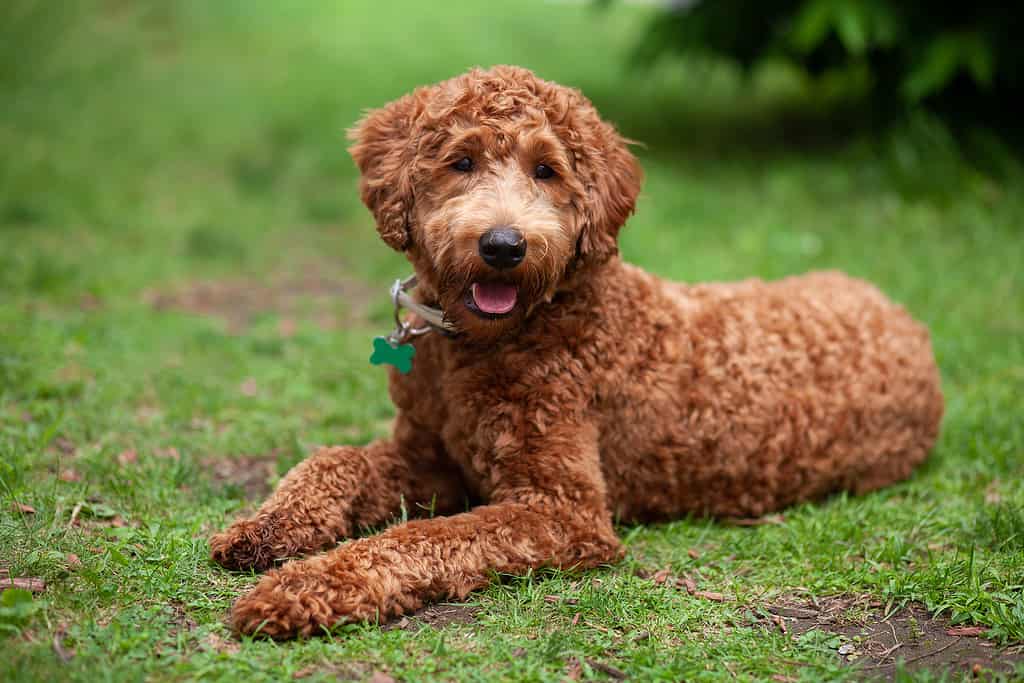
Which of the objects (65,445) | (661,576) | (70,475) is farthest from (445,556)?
(65,445)

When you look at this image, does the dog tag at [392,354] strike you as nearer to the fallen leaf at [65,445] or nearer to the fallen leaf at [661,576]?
the fallen leaf at [661,576]

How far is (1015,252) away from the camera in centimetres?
717

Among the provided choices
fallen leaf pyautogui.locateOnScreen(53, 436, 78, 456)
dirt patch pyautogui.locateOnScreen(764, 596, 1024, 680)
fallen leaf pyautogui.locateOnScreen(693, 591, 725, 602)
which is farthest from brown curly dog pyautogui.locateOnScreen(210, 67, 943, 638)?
fallen leaf pyautogui.locateOnScreen(53, 436, 78, 456)

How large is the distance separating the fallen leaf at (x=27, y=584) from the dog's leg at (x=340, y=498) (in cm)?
55

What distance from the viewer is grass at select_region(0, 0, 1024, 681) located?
3.12m

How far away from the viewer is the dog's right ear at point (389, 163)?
364cm

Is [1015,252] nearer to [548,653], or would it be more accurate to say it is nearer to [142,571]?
[548,653]

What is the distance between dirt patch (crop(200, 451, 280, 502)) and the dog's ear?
1689 millimetres

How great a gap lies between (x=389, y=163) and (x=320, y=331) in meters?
2.65

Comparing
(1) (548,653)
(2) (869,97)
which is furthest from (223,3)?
(1) (548,653)

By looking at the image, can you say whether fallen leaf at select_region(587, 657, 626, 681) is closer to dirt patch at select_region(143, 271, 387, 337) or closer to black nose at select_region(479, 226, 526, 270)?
black nose at select_region(479, 226, 526, 270)

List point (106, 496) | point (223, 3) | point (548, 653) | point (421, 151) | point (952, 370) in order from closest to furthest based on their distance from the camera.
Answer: point (548, 653) → point (421, 151) → point (106, 496) → point (952, 370) → point (223, 3)

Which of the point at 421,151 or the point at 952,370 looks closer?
the point at 421,151

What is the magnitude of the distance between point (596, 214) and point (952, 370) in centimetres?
311
